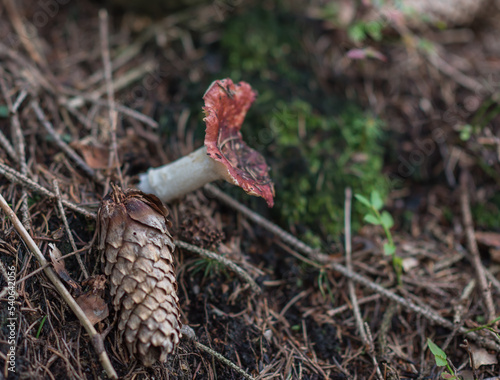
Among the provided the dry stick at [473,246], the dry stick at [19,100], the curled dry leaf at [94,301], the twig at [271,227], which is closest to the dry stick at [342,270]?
the twig at [271,227]

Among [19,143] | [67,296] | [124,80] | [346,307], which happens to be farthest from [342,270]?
[124,80]

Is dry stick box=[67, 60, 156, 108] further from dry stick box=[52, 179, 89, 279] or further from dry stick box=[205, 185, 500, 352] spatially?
dry stick box=[205, 185, 500, 352]

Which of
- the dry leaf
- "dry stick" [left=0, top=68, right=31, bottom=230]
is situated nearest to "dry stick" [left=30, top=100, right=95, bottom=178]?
"dry stick" [left=0, top=68, right=31, bottom=230]

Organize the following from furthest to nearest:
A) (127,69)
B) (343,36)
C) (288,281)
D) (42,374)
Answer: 1. (343,36)
2. (127,69)
3. (288,281)
4. (42,374)

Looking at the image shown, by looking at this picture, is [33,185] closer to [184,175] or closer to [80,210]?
[80,210]

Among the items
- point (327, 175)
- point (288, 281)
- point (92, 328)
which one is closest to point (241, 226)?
point (288, 281)

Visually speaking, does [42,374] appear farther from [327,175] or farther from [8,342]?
[327,175]

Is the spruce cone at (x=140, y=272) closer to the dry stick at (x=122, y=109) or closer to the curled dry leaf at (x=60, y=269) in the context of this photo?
the curled dry leaf at (x=60, y=269)
